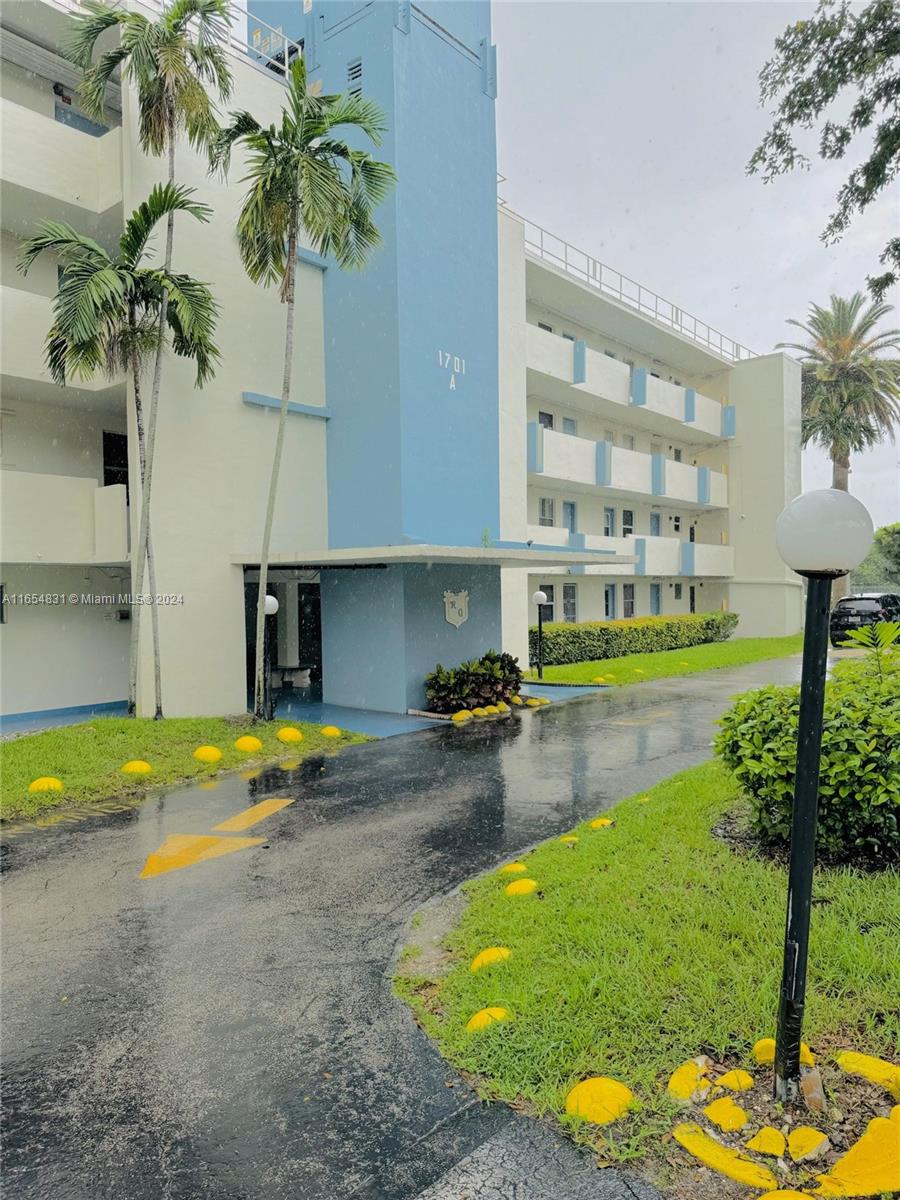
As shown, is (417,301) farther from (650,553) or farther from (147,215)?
(650,553)

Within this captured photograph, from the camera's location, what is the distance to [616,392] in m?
23.1

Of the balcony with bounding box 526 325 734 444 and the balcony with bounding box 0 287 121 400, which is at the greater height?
the balcony with bounding box 526 325 734 444

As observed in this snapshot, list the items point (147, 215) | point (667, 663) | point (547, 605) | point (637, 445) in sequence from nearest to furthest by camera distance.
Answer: point (147, 215)
point (667, 663)
point (547, 605)
point (637, 445)

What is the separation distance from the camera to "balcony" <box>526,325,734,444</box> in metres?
20.4

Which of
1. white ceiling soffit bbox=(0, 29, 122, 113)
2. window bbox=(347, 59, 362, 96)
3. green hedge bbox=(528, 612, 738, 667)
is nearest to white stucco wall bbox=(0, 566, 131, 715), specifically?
white ceiling soffit bbox=(0, 29, 122, 113)

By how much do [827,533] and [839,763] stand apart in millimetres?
2513

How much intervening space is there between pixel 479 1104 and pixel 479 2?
59.4 ft

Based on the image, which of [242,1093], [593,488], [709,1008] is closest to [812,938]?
[709,1008]

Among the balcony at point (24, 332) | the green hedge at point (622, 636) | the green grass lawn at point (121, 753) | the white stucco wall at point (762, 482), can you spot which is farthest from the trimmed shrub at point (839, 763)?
the white stucco wall at point (762, 482)

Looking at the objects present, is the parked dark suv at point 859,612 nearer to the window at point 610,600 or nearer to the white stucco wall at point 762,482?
the white stucco wall at point 762,482

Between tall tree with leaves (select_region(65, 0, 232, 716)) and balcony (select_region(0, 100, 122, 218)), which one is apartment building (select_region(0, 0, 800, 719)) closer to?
balcony (select_region(0, 100, 122, 218))

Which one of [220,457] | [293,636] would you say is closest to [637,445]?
[293,636]

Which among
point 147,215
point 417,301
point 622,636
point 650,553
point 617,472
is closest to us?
point 147,215

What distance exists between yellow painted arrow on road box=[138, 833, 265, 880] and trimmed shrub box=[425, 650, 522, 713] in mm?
6591
